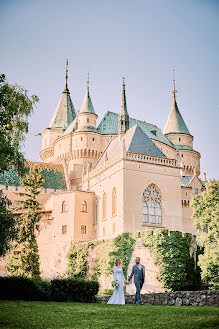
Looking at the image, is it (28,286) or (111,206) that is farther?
(111,206)

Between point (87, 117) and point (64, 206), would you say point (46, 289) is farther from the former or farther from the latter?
point (87, 117)

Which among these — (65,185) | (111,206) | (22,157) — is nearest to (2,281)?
(22,157)

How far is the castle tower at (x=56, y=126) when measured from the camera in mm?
70062

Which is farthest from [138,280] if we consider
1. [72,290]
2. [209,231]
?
[209,231]

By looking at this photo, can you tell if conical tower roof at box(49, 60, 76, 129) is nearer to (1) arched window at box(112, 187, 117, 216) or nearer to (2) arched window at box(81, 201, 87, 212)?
(2) arched window at box(81, 201, 87, 212)

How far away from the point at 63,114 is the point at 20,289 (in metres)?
56.3

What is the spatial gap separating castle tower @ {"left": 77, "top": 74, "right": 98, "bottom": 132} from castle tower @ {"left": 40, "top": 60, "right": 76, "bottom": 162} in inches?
407

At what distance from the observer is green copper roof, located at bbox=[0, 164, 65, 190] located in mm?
54125

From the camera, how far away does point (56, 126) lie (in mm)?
71000

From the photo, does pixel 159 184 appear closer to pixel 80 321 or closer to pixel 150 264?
pixel 150 264

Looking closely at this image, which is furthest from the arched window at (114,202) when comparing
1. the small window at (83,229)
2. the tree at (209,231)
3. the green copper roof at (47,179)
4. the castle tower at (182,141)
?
the castle tower at (182,141)

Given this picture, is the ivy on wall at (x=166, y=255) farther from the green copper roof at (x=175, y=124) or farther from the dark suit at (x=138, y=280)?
the green copper roof at (x=175, y=124)

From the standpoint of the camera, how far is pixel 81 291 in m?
19.3

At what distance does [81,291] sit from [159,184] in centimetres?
2334
